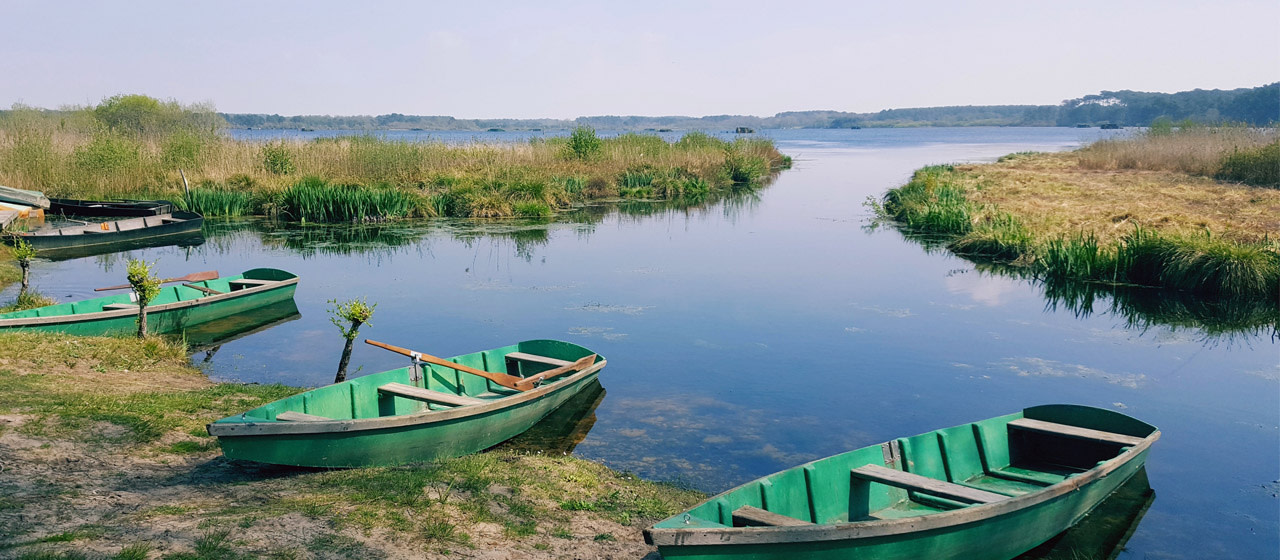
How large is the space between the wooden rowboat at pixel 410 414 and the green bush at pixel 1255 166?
2810 cm

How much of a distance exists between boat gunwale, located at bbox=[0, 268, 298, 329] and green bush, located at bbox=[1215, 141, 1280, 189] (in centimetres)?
2980

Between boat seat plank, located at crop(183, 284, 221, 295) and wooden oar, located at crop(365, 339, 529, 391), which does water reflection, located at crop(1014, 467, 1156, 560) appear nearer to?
wooden oar, located at crop(365, 339, 529, 391)

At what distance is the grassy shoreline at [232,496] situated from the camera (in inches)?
200

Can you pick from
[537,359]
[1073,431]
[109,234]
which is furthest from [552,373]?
[109,234]

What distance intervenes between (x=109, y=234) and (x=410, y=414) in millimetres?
16258

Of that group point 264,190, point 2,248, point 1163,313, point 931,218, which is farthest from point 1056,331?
point 264,190

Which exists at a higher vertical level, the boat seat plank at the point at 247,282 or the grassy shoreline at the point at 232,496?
the boat seat plank at the point at 247,282

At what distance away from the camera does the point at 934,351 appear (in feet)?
39.8

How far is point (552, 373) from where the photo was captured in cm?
909

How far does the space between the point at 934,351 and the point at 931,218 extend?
13401 millimetres

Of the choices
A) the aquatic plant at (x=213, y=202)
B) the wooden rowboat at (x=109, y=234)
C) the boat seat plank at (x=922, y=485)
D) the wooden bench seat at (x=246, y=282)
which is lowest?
the boat seat plank at (x=922, y=485)

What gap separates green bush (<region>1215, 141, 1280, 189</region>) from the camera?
28.6 meters

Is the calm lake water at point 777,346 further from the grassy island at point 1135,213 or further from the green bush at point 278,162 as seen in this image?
the green bush at point 278,162

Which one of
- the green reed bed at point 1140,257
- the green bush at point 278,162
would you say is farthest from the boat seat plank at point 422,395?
the green bush at point 278,162
